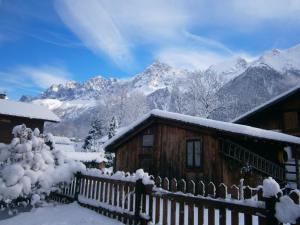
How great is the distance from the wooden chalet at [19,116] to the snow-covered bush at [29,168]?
25.1 m

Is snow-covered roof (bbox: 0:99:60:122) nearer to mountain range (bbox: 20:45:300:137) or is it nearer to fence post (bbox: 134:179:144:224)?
mountain range (bbox: 20:45:300:137)

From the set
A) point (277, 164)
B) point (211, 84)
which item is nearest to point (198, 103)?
point (211, 84)

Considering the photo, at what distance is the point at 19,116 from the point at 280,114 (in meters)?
26.4

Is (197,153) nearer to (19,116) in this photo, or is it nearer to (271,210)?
(271,210)

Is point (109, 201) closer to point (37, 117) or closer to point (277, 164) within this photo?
point (277, 164)

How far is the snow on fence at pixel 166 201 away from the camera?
545 centimetres

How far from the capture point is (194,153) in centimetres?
1634

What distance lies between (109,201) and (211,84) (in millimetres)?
42857

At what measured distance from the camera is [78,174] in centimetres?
1128

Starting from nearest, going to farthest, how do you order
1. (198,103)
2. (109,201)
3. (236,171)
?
(109,201) < (236,171) < (198,103)

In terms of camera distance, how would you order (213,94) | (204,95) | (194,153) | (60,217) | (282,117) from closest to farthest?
(60,217) → (194,153) → (282,117) → (213,94) → (204,95)

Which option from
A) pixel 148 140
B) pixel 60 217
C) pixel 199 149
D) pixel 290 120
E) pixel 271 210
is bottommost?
pixel 60 217

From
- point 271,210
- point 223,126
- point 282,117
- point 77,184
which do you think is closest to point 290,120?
point 282,117

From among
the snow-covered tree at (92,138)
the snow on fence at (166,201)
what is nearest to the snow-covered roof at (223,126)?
the snow on fence at (166,201)
